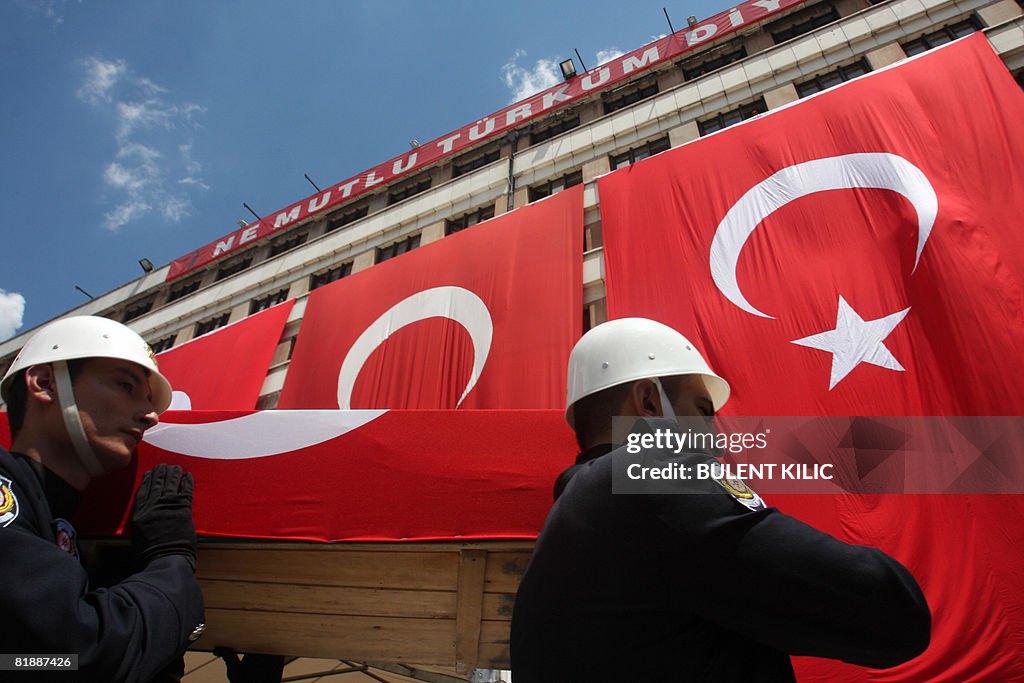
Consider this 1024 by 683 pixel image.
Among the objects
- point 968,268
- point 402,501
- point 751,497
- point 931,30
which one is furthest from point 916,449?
point 931,30

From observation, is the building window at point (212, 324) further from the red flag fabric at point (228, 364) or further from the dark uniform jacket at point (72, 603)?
the dark uniform jacket at point (72, 603)

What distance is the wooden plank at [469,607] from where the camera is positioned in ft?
8.05

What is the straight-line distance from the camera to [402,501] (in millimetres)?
2410

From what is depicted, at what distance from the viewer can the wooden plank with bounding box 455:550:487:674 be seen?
2.46 meters

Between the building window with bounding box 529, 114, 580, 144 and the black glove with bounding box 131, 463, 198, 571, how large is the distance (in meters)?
15.9

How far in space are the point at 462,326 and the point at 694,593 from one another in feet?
25.2

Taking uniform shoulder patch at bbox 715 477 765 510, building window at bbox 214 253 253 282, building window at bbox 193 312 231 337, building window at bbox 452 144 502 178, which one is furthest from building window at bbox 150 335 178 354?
uniform shoulder patch at bbox 715 477 765 510

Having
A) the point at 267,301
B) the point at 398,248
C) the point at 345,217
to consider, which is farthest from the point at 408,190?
the point at 267,301

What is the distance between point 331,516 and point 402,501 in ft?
1.15

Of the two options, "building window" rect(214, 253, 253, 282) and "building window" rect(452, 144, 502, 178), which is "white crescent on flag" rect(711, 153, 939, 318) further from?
"building window" rect(214, 253, 253, 282)

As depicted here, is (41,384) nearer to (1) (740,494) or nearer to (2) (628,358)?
(2) (628,358)

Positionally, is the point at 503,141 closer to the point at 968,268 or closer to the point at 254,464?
the point at 968,268

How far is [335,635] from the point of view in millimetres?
2598

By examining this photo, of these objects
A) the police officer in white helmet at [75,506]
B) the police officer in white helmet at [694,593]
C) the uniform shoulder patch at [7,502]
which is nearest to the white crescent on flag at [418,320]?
the police officer in white helmet at [75,506]
